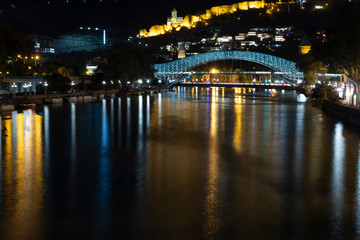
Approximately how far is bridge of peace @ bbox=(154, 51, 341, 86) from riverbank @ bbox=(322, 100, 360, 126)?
124ft

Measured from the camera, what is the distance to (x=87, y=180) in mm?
11039

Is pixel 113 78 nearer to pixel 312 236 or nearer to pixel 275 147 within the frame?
pixel 275 147

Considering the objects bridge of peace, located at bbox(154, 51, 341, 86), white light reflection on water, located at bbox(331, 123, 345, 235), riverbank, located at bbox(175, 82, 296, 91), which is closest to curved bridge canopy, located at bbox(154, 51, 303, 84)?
bridge of peace, located at bbox(154, 51, 341, 86)

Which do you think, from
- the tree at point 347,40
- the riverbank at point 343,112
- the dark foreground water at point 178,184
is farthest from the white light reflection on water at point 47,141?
the tree at point 347,40

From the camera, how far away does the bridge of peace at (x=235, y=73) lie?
7037 cm

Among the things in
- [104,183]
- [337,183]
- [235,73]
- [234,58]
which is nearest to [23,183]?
[104,183]

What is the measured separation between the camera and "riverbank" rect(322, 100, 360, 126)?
888 inches

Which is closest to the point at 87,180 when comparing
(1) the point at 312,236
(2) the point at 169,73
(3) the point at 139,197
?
(3) the point at 139,197

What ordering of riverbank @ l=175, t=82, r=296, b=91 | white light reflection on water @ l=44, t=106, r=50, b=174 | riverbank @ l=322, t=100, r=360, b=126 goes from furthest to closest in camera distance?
riverbank @ l=175, t=82, r=296, b=91, riverbank @ l=322, t=100, r=360, b=126, white light reflection on water @ l=44, t=106, r=50, b=174

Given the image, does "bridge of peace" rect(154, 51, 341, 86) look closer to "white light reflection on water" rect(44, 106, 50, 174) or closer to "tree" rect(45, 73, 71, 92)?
"tree" rect(45, 73, 71, 92)

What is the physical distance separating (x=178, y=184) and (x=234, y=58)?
218 ft

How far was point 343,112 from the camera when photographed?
82.4ft

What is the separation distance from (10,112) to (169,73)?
52145 mm

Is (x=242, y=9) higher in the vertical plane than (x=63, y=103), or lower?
higher
